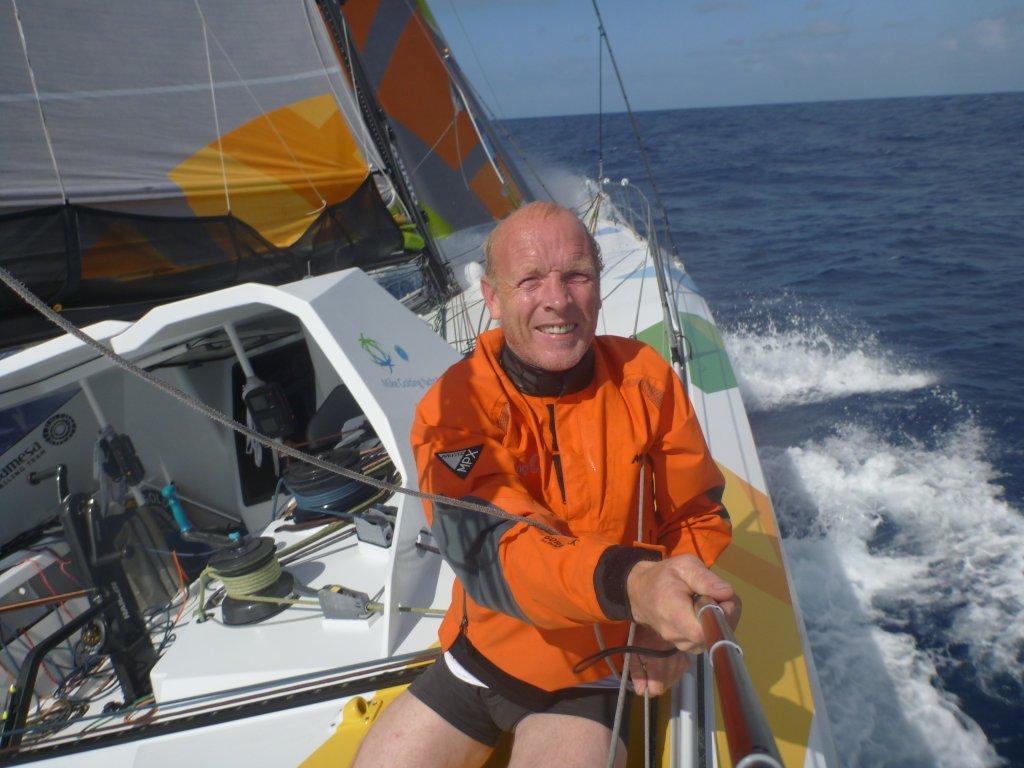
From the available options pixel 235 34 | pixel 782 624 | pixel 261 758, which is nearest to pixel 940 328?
pixel 782 624

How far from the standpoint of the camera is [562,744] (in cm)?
122

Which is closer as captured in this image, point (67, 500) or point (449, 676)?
point (449, 676)

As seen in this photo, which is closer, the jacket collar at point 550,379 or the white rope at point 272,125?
the jacket collar at point 550,379

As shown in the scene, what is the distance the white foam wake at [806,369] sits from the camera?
5480mm

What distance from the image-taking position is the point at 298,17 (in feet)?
14.6

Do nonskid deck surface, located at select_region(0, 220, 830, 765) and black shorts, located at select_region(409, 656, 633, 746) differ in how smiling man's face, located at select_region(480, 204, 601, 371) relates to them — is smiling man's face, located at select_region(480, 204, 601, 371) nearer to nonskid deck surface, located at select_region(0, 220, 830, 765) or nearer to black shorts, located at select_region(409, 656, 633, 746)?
black shorts, located at select_region(409, 656, 633, 746)

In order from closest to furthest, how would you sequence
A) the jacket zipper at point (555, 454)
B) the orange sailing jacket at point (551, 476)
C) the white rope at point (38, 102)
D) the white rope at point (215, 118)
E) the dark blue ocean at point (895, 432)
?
1. the orange sailing jacket at point (551, 476)
2. the jacket zipper at point (555, 454)
3. the dark blue ocean at point (895, 432)
4. the white rope at point (38, 102)
5. the white rope at point (215, 118)

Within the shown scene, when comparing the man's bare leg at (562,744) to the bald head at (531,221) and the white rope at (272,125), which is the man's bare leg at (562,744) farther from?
the white rope at (272,125)

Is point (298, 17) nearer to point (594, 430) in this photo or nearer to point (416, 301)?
point (416, 301)

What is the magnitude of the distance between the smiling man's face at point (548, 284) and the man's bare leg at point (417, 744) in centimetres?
74

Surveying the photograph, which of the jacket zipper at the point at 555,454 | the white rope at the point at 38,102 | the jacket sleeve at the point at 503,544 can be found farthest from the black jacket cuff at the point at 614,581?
the white rope at the point at 38,102

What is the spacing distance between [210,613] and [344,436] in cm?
84

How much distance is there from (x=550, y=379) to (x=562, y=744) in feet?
2.17

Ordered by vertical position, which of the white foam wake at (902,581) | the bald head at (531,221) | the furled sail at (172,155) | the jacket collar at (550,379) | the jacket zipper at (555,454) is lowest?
the white foam wake at (902,581)
